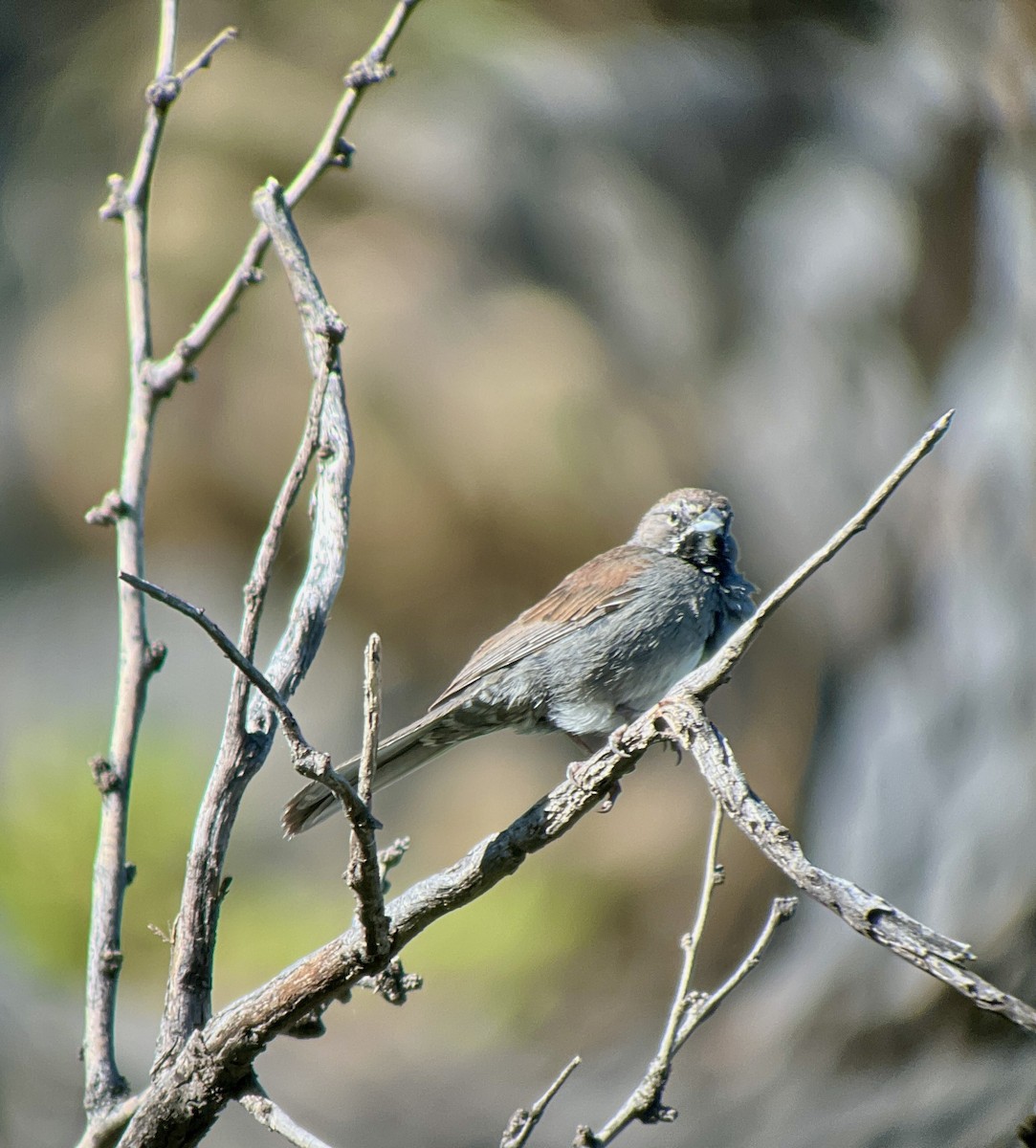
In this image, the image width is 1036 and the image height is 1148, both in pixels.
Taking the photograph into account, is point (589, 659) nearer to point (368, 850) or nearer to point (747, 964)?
point (747, 964)

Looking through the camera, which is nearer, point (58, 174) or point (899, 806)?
point (899, 806)

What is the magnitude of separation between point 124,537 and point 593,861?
5838 mm

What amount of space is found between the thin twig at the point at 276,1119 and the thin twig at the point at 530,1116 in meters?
0.34

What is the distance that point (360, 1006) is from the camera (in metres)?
7.34

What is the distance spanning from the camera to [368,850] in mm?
1647

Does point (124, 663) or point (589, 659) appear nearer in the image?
point (124, 663)

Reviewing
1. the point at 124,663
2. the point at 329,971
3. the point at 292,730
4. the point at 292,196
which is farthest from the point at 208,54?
the point at 329,971

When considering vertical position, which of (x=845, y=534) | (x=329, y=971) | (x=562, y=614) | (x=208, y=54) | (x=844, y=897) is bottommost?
(x=844, y=897)

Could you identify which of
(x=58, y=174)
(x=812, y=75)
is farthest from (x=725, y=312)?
(x=58, y=174)

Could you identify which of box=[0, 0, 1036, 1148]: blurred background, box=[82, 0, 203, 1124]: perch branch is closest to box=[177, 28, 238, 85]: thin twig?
box=[82, 0, 203, 1124]: perch branch

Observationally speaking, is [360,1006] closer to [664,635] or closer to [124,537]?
[664,635]

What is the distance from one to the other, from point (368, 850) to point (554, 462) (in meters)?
6.09

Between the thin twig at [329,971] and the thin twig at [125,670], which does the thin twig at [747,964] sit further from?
the thin twig at [125,670]

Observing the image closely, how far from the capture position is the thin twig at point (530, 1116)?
5.90ft
